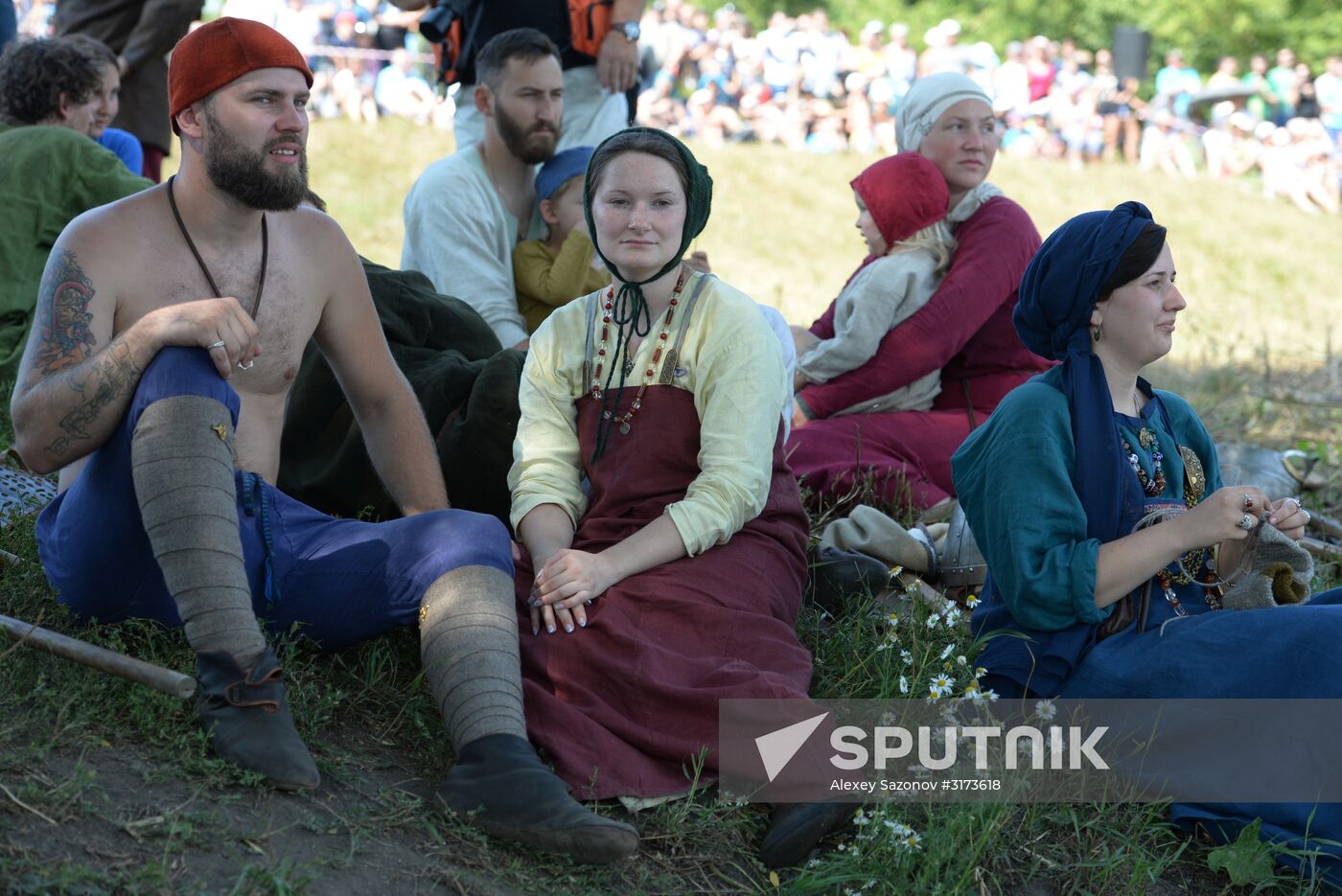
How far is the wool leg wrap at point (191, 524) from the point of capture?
303 centimetres

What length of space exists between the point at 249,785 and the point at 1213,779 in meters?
2.25

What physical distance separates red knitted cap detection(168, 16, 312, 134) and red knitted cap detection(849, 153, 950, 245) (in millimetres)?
2496

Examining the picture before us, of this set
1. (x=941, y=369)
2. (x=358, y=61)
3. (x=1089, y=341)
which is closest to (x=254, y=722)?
(x=1089, y=341)

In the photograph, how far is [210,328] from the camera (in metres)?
3.12

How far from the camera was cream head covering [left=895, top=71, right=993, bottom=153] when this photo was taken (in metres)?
5.77

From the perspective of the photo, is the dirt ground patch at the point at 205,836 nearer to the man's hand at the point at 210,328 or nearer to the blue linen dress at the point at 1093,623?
the man's hand at the point at 210,328

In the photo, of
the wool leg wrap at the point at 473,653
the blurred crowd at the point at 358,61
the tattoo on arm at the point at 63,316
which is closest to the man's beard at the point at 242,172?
the tattoo on arm at the point at 63,316

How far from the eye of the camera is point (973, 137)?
5.66 metres

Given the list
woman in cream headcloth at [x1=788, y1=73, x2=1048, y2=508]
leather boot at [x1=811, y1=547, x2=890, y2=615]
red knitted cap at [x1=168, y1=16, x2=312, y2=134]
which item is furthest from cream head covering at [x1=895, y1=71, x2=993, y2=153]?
red knitted cap at [x1=168, y1=16, x2=312, y2=134]

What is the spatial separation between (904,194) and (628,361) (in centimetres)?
206

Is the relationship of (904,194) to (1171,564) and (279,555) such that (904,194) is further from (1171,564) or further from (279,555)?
(279,555)

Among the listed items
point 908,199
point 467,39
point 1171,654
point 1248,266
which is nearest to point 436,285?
point 467,39

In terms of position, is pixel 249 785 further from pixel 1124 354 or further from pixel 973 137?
pixel 973 137

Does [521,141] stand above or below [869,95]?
above
